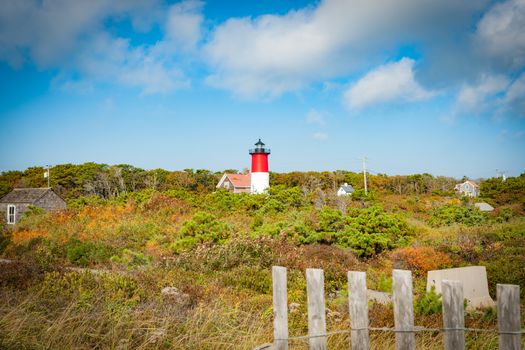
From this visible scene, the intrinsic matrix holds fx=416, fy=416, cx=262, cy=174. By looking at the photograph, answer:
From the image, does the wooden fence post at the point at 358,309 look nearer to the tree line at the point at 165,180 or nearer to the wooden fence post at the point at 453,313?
the wooden fence post at the point at 453,313

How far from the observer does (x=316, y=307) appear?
2777 millimetres

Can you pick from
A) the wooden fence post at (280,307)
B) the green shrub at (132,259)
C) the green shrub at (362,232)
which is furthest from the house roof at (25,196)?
the wooden fence post at (280,307)

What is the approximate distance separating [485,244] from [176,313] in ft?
39.7

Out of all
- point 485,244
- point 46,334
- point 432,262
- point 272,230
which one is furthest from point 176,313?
point 485,244

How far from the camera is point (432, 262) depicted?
1057cm

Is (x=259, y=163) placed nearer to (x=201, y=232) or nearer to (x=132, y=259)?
(x=201, y=232)

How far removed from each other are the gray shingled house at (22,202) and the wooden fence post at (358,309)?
3029cm

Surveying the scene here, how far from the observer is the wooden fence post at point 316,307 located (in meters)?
2.75

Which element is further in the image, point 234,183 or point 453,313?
point 234,183

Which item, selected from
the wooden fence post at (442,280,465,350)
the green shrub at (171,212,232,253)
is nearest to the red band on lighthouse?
the green shrub at (171,212,232,253)

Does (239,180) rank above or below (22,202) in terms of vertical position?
above

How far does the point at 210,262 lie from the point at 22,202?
79.6ft

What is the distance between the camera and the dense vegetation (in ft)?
13.8

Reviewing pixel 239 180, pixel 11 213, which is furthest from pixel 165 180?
pixel 11 213
